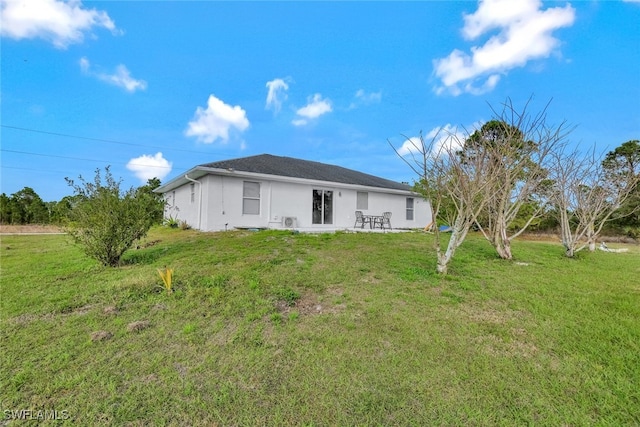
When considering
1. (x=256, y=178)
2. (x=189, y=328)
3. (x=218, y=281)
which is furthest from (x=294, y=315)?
(x=256, y=178)

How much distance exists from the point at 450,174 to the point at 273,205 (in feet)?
25.3

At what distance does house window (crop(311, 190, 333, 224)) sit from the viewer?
42.9ft

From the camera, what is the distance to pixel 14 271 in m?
5.80

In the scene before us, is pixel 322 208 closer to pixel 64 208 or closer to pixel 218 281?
pixel 218 281

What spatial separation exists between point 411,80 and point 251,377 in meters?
13.5

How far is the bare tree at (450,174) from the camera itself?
517cm

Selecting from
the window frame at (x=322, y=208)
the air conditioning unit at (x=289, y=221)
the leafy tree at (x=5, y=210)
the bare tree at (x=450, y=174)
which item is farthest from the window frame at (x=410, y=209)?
the leafy tree at (x=5, y=210)

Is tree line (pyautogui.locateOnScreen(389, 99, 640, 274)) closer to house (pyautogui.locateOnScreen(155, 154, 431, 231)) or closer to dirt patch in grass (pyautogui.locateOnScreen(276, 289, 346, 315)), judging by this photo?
dirt patch in grass (pyautogui.locateOnScreen(276, 289, 346, 315))

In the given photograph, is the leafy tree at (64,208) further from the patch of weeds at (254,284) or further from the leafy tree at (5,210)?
the leafy tree at (5,210)

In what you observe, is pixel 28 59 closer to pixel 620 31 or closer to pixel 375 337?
pixel 375 337

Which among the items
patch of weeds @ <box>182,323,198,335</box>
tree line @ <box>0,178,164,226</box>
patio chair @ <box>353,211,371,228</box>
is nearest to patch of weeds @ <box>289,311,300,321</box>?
patch of weeds @ <box>182,323,198,335</box>

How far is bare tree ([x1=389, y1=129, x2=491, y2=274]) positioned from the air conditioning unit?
23.2ft

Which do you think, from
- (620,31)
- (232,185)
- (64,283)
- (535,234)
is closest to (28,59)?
(232,185)

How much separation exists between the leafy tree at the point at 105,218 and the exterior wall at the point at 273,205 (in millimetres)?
3927
